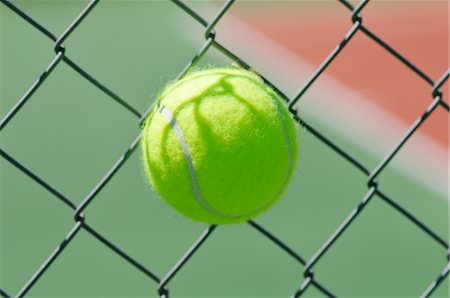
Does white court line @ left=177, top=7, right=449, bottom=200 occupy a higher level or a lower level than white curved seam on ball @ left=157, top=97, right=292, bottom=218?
higher

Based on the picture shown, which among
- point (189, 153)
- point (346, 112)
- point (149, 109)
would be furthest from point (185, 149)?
point (346, 112)

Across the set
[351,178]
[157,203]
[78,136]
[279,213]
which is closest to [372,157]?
[351,178]

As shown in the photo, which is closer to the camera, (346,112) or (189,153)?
(189,153)

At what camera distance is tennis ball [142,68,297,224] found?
1342 millimetres

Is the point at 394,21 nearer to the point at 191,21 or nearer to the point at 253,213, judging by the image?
the point at 191,21

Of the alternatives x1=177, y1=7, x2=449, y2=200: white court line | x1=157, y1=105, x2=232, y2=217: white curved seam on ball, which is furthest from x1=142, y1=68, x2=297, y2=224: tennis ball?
x1=177, y1=7, x2=449, y2=200: white court line

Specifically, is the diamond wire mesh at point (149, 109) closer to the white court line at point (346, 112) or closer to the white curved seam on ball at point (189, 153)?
the white curved seam on ball at point (189, 153)

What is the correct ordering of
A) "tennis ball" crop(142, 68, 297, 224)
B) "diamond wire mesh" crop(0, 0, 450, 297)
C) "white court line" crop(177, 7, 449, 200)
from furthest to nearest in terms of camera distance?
"white court line" crop(177, 7, 449, 200) → "diamond wire mesh" crop(0, 0, 450, 297) → "tennis ball" crop(142, 68, 297, 224)

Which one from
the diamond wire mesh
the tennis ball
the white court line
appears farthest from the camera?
the white court line

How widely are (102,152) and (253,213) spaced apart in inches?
109

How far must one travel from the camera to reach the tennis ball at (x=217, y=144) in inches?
52.8

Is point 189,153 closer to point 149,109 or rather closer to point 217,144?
point 217,144

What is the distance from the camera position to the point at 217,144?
52.7 inches

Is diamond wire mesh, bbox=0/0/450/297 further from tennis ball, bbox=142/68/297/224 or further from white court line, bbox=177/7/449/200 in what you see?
white court line, bbox=177/7/449/200
